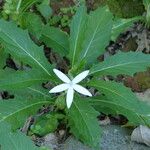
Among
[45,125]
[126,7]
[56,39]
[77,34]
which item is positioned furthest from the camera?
[126,7]

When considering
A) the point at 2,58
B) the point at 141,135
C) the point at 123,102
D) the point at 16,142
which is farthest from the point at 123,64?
the point at 16,142

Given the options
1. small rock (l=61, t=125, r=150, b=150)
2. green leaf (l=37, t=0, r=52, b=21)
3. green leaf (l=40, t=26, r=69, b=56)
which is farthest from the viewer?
green leaf (l=37, t=0, r=52, b=21)

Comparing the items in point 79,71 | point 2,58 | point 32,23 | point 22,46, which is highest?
point 32,23

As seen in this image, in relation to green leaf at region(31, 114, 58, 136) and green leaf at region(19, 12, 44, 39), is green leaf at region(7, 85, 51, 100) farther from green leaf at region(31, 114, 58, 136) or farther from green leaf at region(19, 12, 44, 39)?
green leaf at region(19, 12, 44, 39)

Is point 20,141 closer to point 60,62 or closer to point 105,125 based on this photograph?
point 105,125

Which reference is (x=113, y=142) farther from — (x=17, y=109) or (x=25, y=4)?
(x=25, y=4)

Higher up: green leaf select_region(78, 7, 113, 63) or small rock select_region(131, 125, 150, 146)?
green leaf select_region(78, 7, 113, 63)

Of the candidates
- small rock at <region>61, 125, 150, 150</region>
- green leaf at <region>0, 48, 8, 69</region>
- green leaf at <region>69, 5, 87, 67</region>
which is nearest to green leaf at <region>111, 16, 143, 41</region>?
green leaf at <region>69, 5, 87, 67</region>

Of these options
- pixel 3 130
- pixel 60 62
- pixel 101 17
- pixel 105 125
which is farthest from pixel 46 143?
pixel 3 130
